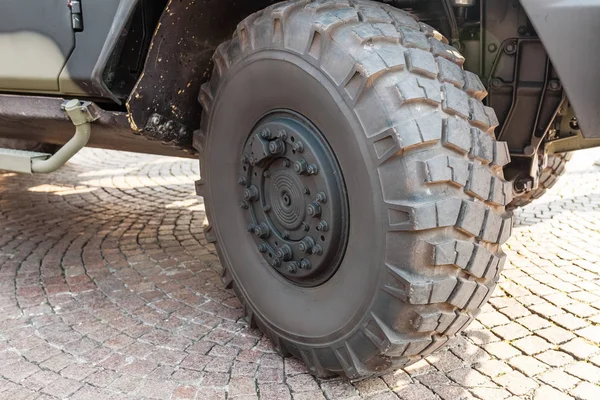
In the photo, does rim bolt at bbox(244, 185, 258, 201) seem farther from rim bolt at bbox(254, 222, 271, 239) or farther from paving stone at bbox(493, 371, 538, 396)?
paving stone at bbox(493, 371, 538, 396)

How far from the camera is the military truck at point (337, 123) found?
1925 mm

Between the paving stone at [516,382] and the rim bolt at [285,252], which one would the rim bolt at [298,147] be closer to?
the rim bolt at [285,252]

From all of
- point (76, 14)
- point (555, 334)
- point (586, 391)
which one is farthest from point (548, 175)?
point (76, 14)

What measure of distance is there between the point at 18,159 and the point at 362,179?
1916 millimetres

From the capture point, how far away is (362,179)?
6.63ft

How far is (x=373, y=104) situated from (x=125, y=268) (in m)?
2.30

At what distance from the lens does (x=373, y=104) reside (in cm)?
194

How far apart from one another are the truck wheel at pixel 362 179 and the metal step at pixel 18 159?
1.08 meters

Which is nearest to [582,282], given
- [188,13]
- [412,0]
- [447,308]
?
[447,308]

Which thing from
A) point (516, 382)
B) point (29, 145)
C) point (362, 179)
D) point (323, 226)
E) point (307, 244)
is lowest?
point (516, 382)

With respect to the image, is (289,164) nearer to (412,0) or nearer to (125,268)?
(412,0)

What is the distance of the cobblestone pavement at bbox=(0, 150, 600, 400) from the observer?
7.82 ft

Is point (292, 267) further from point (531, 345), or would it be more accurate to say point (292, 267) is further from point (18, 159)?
point (18, 159)

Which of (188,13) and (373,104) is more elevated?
(188,13)
